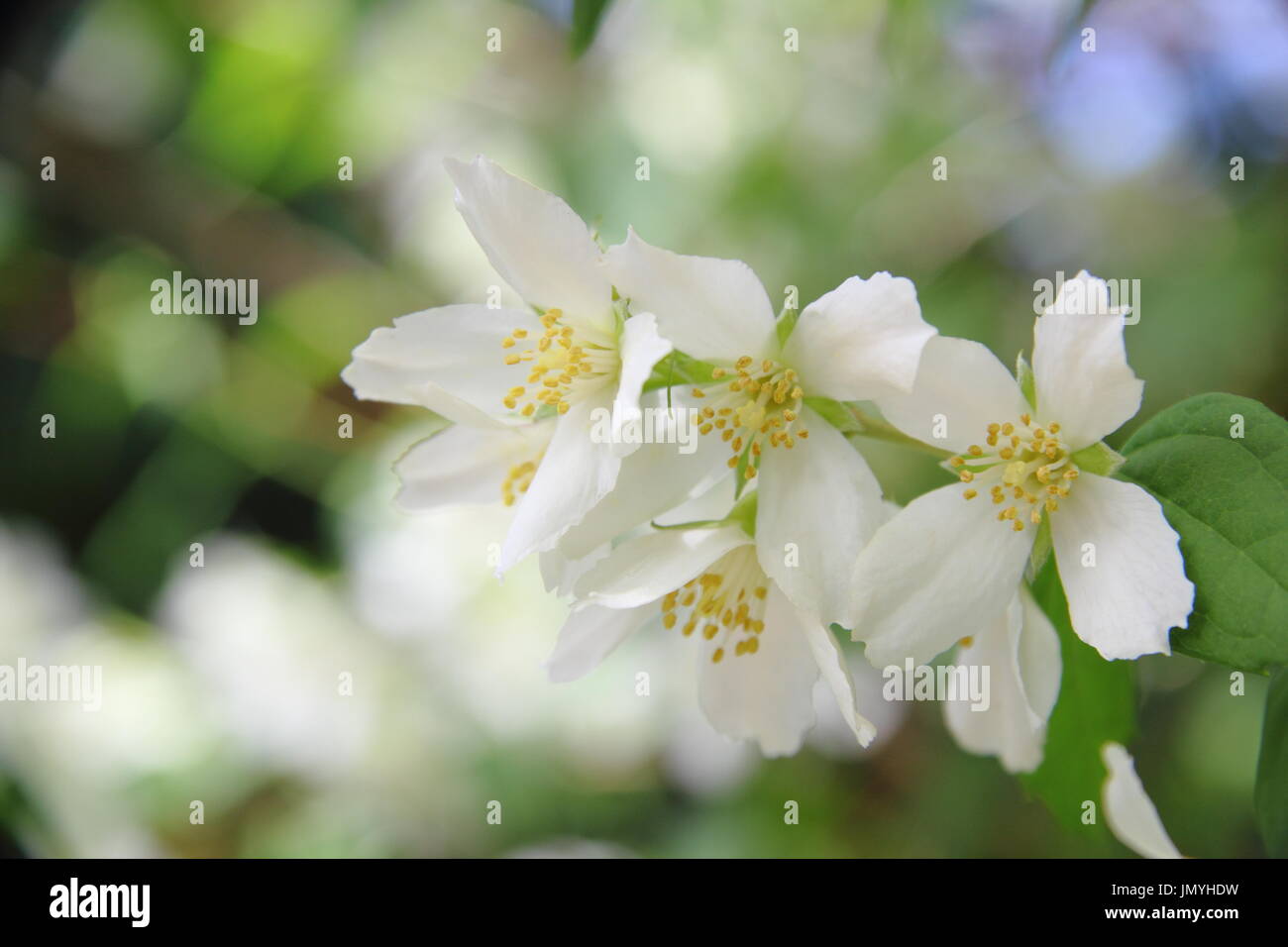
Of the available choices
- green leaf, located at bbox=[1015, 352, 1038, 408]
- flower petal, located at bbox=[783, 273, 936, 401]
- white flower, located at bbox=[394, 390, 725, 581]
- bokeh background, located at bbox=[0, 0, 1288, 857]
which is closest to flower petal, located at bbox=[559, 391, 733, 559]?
white flower, located at bbox=[394, 390, 725, 581]

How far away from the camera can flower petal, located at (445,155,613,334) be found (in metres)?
0.80

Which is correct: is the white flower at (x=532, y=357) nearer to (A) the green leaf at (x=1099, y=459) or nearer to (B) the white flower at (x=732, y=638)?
(B) the white flower at (x=732, y=638)

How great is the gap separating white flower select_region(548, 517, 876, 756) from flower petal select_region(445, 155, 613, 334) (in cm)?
21

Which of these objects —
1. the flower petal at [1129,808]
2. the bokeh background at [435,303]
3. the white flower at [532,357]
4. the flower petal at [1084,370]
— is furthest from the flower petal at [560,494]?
the bokeh background at [435,303]

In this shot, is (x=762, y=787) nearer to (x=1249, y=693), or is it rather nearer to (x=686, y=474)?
(x=1249, y=693)

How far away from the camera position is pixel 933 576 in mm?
782

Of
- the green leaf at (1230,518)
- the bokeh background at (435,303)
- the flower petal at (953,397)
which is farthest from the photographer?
the bokeh background at (435,303)

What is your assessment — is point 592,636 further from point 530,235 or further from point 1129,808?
point 1129,808

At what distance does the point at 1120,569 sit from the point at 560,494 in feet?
1.32

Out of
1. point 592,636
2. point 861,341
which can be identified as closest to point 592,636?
point 592,636

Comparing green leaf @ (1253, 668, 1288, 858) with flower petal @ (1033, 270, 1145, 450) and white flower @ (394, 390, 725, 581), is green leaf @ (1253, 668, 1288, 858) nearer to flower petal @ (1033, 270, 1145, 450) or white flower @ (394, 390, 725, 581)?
flower petal @ (1033, 270, 1145, 450)

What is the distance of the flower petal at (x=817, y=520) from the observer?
77 cm

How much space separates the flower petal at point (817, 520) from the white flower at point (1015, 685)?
148 mm

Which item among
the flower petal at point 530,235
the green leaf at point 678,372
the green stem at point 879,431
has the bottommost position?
the green stem at point 879,431
